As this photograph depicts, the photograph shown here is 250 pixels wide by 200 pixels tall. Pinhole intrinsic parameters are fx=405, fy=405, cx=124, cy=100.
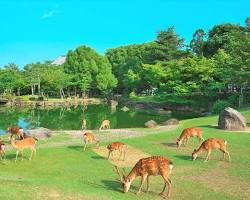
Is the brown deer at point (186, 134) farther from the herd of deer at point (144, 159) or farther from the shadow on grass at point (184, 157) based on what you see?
the shadow on grass at point (184, 157)

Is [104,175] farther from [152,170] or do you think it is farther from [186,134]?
[186,134]

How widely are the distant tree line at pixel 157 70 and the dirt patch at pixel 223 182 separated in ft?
98.4

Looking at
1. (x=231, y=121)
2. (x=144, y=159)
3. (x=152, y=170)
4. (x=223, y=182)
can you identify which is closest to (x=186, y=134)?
(x=231, y=121)

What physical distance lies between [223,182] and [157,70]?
2047 inches

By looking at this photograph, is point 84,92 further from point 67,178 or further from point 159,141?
point 67,178

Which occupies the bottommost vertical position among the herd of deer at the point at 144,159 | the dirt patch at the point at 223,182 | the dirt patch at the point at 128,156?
the dirt patch at the point at 223,182

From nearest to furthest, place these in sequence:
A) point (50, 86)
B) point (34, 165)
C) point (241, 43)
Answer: point (34, 165)
point (241, 43)
point (50, 86)

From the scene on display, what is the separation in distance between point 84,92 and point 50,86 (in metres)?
9.32

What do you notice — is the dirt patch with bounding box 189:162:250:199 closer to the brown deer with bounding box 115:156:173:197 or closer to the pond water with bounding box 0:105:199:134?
the brown deer with bounding box 115:156:173:197

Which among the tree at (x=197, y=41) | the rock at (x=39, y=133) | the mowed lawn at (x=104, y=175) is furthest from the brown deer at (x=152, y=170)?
the tree at (x=197, y=41)

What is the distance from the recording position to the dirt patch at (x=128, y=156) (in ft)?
61.2

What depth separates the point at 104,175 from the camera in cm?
1628

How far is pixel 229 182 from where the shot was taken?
1545cm

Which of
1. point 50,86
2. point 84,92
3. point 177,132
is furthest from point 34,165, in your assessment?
point 84,92
